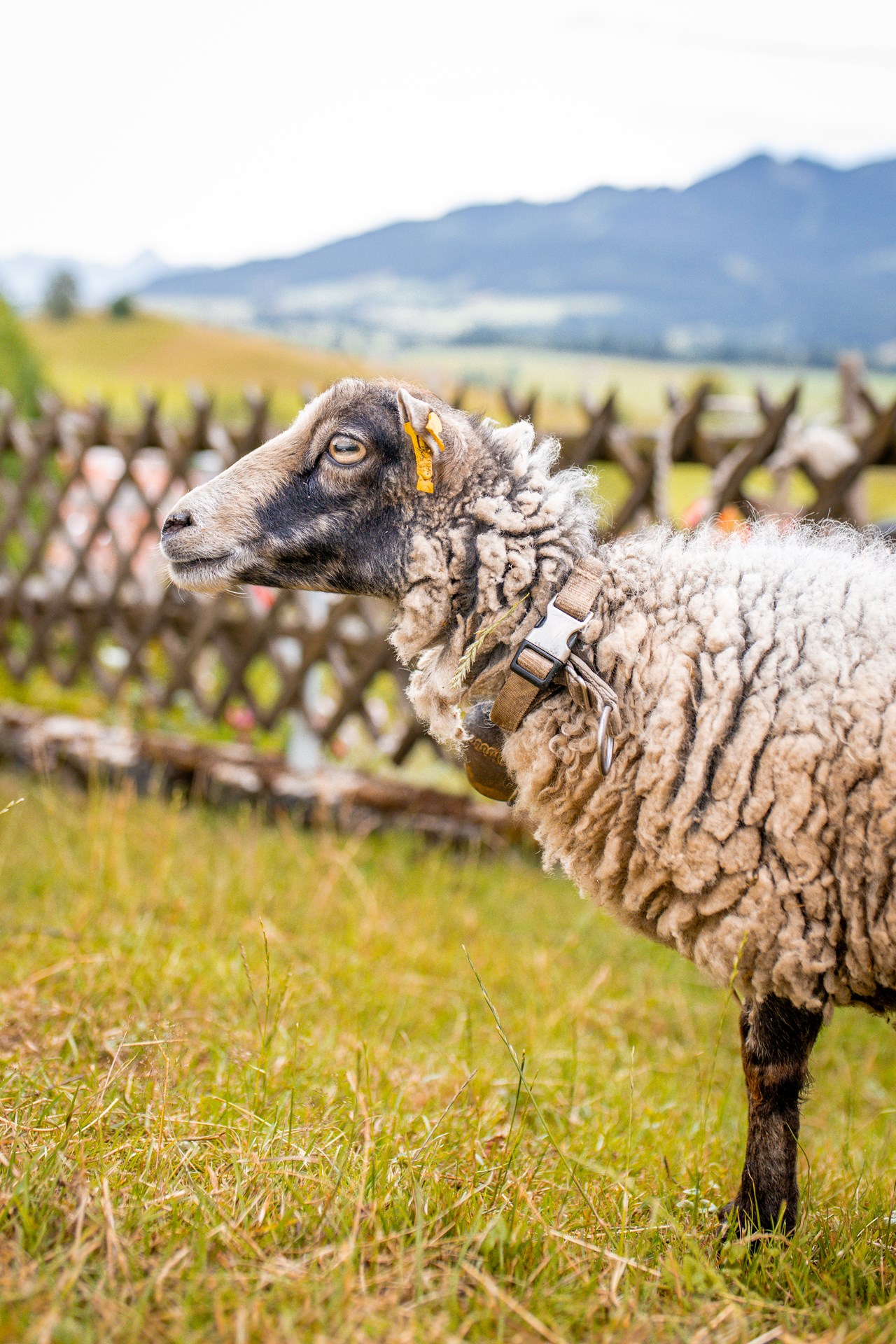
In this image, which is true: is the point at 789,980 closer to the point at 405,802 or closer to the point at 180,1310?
the point at 180,1310

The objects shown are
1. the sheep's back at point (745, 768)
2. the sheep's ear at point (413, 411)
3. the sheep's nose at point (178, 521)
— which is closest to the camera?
the sheep's back at point (745, 768)

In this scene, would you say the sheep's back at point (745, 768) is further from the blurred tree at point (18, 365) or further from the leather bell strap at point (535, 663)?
the blurred tree at point (18, 365)

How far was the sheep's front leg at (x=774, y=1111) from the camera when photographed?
179 cm

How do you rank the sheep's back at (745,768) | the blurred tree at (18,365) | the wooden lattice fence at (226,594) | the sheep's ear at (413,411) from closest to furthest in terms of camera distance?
the sheep's back at (745,768)
the sheep's ear at (413,411)
the wooden lattice fence at (226,594)
the blurred tree at (18,365)

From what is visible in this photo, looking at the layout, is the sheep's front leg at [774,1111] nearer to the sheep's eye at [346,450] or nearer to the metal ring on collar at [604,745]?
the metal ring on collar at [604,745]

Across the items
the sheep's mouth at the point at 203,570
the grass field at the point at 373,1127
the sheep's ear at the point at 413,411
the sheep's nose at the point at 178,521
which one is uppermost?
the sheep's ear at the point at 413,411

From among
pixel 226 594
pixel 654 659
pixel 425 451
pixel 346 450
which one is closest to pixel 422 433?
pixel 425 451

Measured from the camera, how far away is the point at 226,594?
5242mm

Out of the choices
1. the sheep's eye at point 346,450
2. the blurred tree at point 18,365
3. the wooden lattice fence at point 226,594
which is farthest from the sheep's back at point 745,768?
the blurred tree at point 18,365

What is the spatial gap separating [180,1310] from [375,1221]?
1.08ft

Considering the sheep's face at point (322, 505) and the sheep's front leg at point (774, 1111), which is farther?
the sheep's face at point (322, 505)

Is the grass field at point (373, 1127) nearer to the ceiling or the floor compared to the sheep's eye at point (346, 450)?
nearer to the floor

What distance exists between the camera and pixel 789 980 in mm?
1762

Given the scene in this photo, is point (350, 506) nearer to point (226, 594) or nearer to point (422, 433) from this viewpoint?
point (422, 433)
